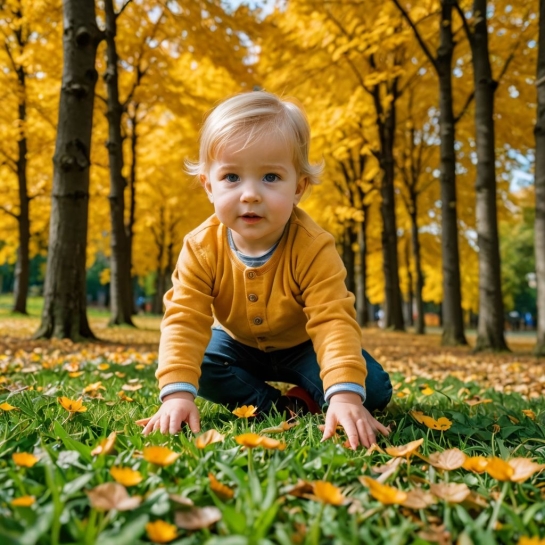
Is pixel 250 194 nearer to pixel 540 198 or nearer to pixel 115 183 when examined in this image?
pixel 540 198

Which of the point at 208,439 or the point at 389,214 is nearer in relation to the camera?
the point at 208,439

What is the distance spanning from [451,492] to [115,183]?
9.28 m

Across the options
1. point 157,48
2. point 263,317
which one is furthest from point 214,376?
point 157,48

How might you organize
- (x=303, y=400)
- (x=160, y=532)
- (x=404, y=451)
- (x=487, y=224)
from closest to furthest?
1. (x=160, y=532)
2. (x=404, y=451)
3. (x=303, y=400)
4. (x=487, y=224)

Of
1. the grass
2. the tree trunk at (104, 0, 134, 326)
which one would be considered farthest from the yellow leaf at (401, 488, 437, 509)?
the tree trunk at (104, 0, 134, 326)

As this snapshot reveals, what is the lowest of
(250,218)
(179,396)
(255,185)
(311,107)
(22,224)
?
(179,396)

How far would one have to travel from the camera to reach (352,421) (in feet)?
5.40

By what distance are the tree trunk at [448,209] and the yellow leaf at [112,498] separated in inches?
299

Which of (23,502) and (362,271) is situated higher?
(362,271)

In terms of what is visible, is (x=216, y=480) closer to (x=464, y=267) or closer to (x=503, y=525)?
(x=503, y=525)

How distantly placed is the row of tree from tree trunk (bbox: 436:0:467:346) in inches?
0.8

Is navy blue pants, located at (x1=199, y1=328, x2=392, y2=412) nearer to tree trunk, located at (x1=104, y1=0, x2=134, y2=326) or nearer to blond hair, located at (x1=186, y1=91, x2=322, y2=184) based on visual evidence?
blond hair, located at (x1=186, y1=91, x2=322, y2=184)

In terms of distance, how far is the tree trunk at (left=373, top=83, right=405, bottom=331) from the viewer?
1157 cm

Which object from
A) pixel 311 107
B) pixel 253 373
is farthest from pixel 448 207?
pixel 253 373
